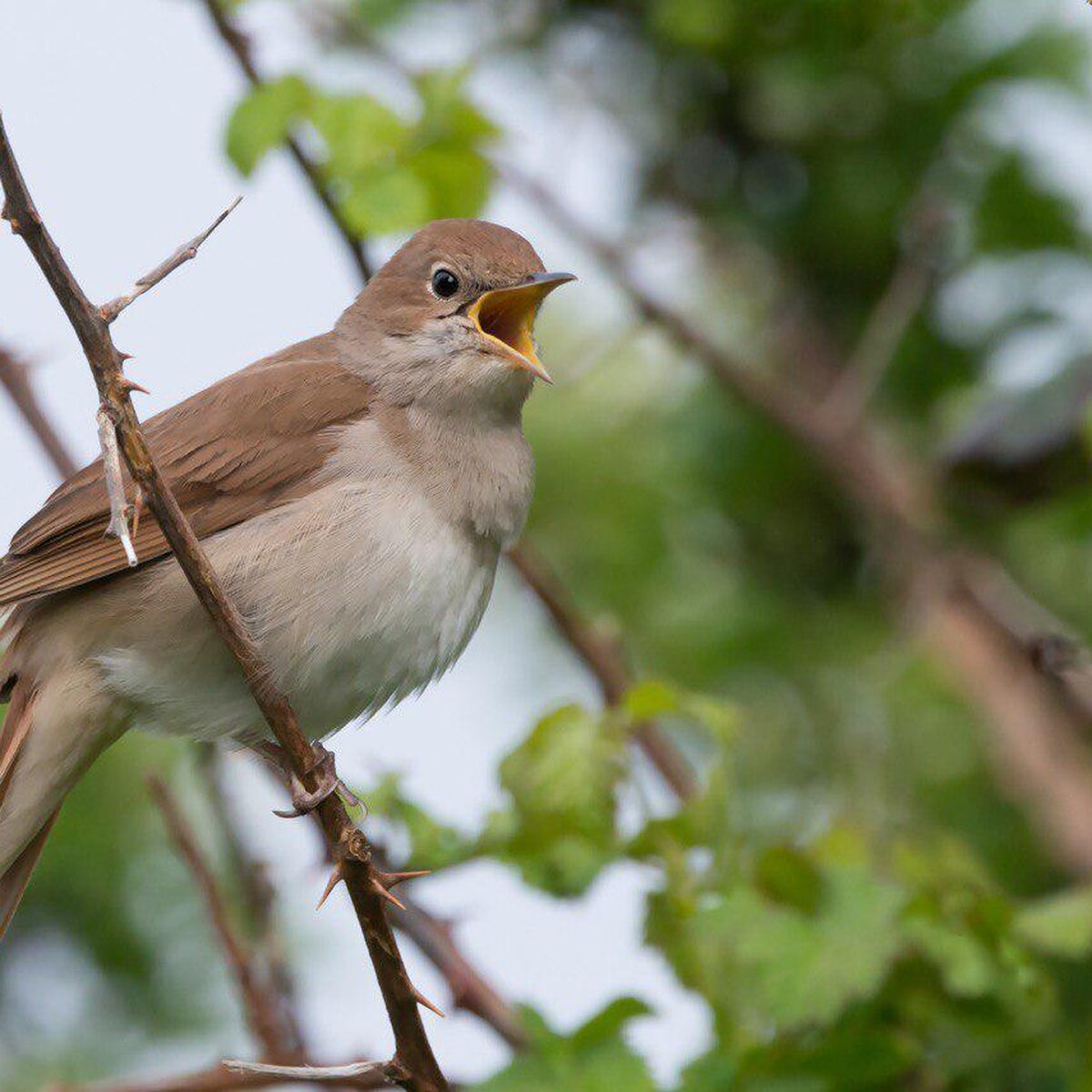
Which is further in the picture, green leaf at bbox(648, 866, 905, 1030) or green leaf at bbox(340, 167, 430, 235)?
green leaf at bbox(340, 167, 430, 235)

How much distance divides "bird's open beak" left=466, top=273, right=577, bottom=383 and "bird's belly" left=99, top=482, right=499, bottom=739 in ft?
1.83

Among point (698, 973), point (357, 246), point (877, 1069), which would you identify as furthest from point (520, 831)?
point (357, 246)

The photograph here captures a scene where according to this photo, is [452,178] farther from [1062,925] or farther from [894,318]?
[1062,925]

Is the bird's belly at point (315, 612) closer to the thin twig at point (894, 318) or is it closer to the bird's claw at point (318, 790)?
the bird's claw at point (318, 790)

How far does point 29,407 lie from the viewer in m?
4.61

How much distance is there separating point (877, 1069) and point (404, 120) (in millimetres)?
2426


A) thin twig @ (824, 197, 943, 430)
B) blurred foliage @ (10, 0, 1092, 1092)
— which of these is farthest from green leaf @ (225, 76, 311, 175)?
thin twig @ (824, 197, 943, 430)

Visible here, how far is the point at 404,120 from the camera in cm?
438

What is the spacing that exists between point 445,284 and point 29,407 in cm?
110

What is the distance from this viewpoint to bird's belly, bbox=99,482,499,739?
13.0 ft

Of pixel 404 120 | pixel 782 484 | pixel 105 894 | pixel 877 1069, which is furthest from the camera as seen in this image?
pixel 782 484

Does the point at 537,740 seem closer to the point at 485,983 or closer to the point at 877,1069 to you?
the point at 485,983

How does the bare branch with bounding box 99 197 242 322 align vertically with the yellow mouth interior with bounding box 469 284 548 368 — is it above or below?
below

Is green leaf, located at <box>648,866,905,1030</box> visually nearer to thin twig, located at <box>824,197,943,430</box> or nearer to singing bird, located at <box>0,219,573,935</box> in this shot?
singing bird, located at <box>0,219,573,935</box>
